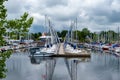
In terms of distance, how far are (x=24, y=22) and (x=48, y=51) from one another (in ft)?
263

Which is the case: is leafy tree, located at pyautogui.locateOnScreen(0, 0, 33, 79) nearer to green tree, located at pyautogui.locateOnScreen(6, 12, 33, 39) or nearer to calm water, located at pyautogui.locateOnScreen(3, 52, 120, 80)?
green tree, located at pyautogui.locateOnScreen(6, 12, 33, 39)

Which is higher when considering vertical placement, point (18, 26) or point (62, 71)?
point (18, 26)

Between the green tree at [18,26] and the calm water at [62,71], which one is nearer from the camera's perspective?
the green tree at [18,26]

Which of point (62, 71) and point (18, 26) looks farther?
point (62, 71)

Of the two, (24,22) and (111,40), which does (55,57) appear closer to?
(24,22)

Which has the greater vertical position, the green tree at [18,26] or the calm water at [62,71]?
the green tree at [18,26]

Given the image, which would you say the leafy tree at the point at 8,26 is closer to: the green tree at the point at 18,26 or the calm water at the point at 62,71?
the green tree at the point at 18,26

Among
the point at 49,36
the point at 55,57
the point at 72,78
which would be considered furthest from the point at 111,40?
the point at 72,78

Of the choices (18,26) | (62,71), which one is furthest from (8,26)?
(62,71)

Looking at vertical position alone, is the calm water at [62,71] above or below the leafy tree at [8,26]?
below

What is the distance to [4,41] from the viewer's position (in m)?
10.9

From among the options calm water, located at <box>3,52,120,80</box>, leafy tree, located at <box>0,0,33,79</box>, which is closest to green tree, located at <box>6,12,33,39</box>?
leafy tree, located at <box>0,0,33,79</box>

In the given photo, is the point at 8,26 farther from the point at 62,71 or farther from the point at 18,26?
the point at 62,71

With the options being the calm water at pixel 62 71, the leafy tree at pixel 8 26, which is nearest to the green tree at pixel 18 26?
the leafy tree at pixel 8 26
